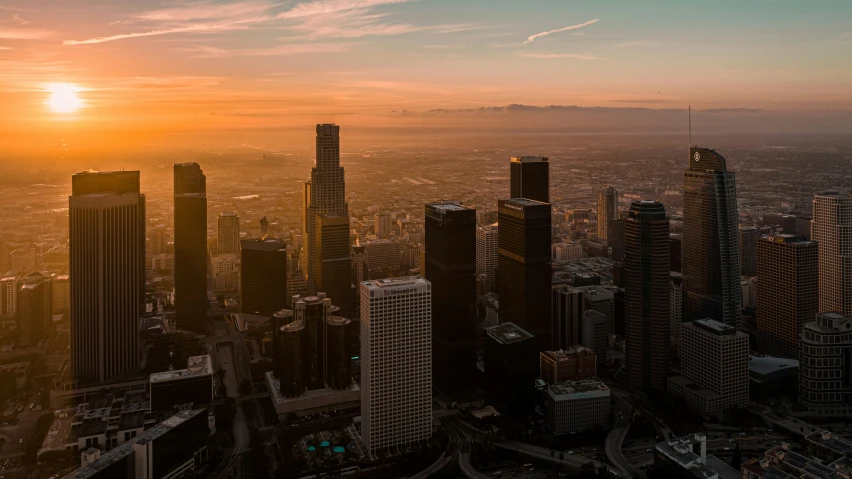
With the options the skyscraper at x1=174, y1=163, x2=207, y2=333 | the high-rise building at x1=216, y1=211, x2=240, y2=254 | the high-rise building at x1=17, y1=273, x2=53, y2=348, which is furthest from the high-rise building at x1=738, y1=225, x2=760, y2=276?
the high-rise building at x1=17, y1=273, x2=53, y2=348

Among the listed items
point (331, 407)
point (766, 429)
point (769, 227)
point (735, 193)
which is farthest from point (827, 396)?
point (331, 407)

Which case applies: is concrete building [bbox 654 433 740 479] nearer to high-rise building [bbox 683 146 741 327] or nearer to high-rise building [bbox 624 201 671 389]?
high-rise building [bbox 624 201 671 389]

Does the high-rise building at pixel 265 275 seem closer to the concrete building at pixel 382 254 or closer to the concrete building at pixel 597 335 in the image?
the concrete building at pixel 382 254

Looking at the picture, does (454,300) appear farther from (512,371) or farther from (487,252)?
(487,252)

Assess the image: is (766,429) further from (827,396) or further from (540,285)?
(540,285)

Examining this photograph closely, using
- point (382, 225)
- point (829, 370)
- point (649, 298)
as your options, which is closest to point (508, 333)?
point (649, 298)
